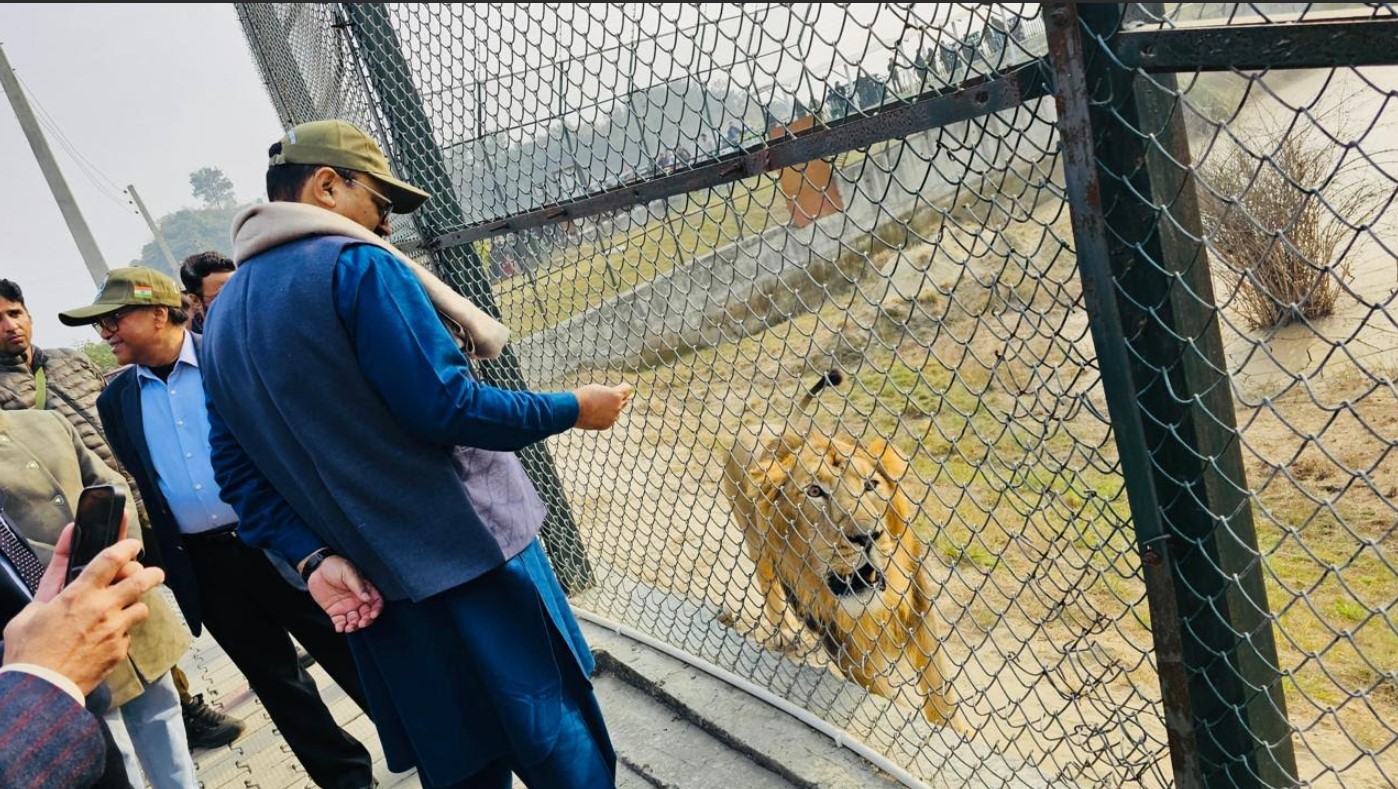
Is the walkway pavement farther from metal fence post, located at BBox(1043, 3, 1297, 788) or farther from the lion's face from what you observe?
metal fence post, located at BBox(1043, 3, 1297, 788)

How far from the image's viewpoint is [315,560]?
2033mm

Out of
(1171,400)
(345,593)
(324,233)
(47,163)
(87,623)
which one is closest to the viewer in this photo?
(87,623)

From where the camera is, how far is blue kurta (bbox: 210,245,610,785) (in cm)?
183

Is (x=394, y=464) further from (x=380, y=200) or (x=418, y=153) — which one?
(x=418, y=153)

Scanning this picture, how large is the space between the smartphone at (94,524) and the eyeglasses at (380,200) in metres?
0.83

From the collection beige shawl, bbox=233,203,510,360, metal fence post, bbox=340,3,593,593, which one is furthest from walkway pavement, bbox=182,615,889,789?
beige shawl, bbox=233,203,510,360

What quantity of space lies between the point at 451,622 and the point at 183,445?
1.51 meters

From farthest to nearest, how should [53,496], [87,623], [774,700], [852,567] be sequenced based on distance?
[852,567] < [774,700] < [53,496] < [87,623]

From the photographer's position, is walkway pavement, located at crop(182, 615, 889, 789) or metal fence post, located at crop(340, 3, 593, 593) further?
metal fence post, located at crop(340, 3, 593, 593)

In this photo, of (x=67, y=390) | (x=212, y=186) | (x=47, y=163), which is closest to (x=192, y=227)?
(x=212, y=186)

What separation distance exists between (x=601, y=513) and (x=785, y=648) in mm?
3824

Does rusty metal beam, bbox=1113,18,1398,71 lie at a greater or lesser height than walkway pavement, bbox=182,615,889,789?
greater

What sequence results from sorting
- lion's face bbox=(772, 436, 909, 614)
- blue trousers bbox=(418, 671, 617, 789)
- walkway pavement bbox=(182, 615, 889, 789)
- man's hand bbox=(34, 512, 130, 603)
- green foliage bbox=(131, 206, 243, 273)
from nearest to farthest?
1. man's hand bbox=(34, 512, 130, 603)
2. blue trousers bbox=(418, 671, 617, 789)
3. walkway pavement bbox=(182, 615, 889, 789)
4. lion's face bbox=(772, 436, 909, 614)
5. green foliage bbox=(131, 206, 243, 273)

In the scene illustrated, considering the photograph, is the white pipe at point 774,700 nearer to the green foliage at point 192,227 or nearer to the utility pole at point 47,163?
the utility pole at point 47,163
